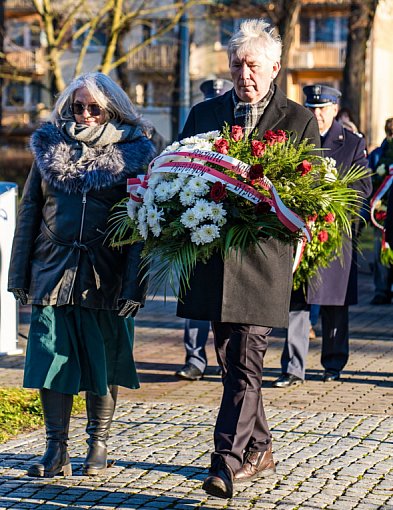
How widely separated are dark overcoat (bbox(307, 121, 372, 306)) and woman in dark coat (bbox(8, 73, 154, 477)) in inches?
116

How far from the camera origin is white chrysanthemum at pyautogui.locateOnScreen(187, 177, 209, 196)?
4.97 meters

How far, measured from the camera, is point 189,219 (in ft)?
16.1

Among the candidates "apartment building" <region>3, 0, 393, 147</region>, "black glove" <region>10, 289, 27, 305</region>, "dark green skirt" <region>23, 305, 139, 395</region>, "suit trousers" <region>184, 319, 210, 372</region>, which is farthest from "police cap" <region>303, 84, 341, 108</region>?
"apartment building" <region>3, 0, 393, 147</region>

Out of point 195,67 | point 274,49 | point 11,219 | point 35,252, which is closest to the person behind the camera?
point 274,49

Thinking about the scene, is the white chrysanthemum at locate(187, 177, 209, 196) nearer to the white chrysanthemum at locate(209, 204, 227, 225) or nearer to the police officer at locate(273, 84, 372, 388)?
the white chrysanthemum at locate(209, 204, 227, 225)

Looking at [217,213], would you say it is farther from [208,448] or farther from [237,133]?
[208,448]

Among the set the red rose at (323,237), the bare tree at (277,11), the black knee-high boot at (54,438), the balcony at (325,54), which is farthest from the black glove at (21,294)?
the balcony at (325,54)

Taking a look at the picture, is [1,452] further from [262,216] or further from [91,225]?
[262,216]

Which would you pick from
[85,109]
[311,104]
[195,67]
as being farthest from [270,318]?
[195,67]

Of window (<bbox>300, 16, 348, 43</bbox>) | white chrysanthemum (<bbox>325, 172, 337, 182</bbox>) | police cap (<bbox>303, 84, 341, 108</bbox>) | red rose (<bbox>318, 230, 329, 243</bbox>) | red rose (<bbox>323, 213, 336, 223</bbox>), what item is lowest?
red rose (<bbox>318, 230, 329, 243</bbox>)

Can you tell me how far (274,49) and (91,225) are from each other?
1.24 meters

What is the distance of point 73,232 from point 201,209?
3.24ft

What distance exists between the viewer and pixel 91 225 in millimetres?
5656

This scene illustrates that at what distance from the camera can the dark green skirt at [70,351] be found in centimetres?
562
